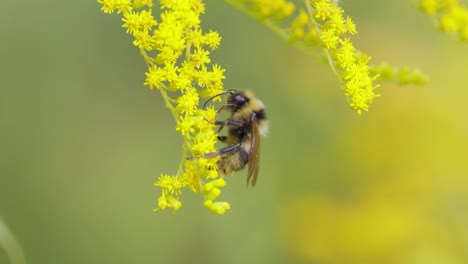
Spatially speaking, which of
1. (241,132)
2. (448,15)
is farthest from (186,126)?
(448,15)

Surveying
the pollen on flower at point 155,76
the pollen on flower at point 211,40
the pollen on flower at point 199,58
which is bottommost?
the pollen on flower at point 155,76

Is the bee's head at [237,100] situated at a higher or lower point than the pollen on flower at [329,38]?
higher

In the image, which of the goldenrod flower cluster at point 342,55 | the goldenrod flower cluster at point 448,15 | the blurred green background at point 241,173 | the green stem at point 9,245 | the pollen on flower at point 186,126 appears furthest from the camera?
the blurred green background at point 241,173

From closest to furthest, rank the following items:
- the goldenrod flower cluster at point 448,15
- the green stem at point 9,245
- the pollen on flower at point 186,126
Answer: the goldenrod flower cluster at point 448,15 < the pollen on flower at point 186,126 < the green stem at point 9,245

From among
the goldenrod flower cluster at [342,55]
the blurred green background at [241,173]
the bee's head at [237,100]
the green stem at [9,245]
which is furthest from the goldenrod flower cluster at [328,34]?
the blurred green background at [241,173]

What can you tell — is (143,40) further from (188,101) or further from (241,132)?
(241,132)

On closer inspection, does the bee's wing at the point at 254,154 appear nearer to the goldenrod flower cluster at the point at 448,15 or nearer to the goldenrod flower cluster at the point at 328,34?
the goldenrod flower cluster at the point at 328,34

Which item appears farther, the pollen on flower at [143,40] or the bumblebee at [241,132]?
the bumblebee at [241,132]
